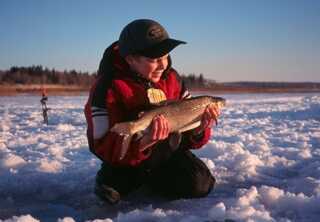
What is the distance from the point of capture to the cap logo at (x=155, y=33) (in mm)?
3746

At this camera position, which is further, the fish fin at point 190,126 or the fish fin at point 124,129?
the fish fin at point 190,126

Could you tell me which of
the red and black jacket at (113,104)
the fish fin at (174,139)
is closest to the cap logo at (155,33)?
the red and black jacket at (113,104)

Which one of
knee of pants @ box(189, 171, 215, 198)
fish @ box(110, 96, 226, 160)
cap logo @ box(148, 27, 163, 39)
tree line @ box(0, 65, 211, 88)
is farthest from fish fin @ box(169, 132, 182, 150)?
tree line @ box(0, 65, 211, 88)

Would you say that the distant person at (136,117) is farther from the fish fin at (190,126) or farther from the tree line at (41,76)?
the tree line at (41,76)

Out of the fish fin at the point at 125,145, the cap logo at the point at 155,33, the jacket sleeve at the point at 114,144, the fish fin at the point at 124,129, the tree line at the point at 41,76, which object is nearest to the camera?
the fish fin at the point at 124,129

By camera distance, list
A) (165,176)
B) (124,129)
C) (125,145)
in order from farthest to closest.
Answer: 1. (165,176)
2. (125,145)
3. (124,129)

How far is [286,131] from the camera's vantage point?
883 cm

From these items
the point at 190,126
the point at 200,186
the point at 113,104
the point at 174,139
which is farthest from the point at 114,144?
the point at 200,186

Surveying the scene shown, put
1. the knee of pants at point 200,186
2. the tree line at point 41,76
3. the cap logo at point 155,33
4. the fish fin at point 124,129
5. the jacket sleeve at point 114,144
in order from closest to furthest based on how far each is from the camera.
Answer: the fish fin at point 124,129 → the jacket sleeve at point 114,144 → the cap logo at point 155,33 → the knee of pants at point 200,186 → the tree line at point 41,76

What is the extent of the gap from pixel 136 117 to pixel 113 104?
255 millimetres

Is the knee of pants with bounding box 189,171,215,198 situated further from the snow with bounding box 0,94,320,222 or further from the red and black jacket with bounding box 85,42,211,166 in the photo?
the red and black jacket with bounding box 85,42,211,166

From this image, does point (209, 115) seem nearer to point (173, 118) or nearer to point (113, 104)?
point (173, 118)

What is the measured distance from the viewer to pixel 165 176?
13.3ft

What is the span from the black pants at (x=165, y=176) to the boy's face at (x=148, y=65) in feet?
2.21
